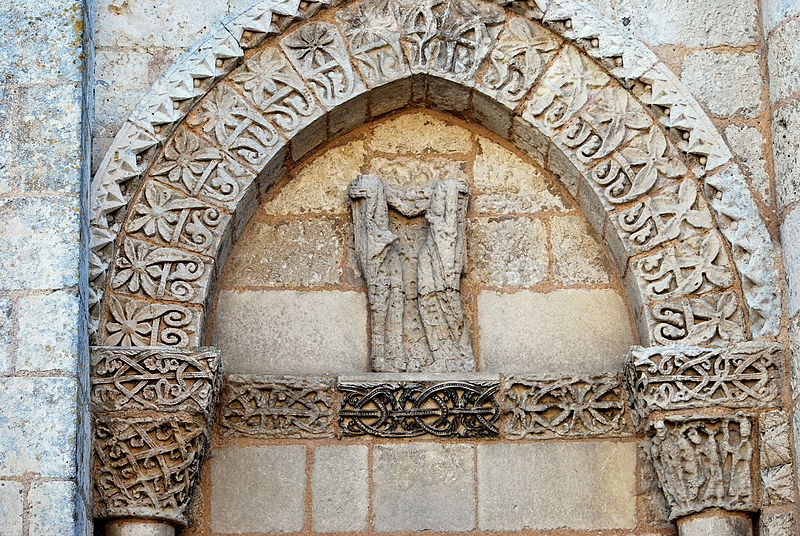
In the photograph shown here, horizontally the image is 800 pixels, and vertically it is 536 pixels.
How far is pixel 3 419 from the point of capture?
545 cm

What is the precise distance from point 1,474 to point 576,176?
2874 millimetres

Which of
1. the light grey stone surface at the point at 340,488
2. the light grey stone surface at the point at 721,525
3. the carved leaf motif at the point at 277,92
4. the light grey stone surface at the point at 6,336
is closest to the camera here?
the light grey stone surface at the point at 6,336

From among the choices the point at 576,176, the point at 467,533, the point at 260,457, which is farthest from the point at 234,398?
the point at 576,176

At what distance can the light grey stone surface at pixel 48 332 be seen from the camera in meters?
5.55

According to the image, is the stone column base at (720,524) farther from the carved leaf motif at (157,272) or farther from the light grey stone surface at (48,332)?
the light grey stone surface at (48,332)

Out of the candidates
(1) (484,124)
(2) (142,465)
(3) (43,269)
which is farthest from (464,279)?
(3) (43,269)

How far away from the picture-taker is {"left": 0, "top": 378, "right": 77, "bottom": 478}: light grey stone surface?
213 inches

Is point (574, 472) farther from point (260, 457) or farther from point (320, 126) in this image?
point (320, 126)

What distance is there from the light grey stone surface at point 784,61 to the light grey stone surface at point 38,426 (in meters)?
3.33

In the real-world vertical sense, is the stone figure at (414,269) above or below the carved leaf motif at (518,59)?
below

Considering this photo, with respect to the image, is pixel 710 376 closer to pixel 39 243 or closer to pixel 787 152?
pixel 787 152

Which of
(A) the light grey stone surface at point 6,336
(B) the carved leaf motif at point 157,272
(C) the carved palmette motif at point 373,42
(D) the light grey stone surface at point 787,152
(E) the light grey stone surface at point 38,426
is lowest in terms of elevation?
(E) the light grey stone surface at point 38,426

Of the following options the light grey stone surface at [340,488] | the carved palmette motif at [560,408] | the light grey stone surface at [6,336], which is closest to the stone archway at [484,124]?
the carved palmette motif at [560,408]

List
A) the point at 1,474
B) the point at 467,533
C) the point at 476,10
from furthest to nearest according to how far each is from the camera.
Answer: the point at 476,10 < the point at 467,533 < the point at 1,474
